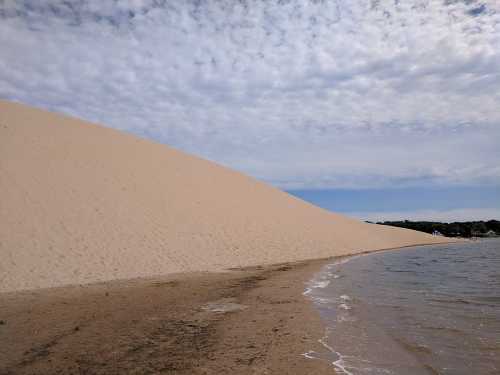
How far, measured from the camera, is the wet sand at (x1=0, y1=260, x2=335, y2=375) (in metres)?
4.64

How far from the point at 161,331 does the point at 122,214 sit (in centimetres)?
1361

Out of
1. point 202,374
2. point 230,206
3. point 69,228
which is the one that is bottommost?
point 202,374

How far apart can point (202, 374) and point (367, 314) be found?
12.7 ft

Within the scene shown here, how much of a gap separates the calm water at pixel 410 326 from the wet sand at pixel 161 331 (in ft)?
1.26

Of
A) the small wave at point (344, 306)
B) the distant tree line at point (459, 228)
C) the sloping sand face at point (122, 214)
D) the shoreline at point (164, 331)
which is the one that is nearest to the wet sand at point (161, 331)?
the shoreline at point (164, 331)

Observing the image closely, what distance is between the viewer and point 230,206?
26656mm

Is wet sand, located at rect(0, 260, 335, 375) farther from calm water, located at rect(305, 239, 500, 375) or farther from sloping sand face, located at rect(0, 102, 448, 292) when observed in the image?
sloping sand face, located at rect(0, 102, 448, 292)

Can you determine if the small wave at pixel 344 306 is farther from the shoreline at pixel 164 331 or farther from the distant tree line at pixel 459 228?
the distant tree line at pixel 459 228

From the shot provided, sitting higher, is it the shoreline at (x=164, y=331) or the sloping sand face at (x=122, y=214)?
the sloping sand face at (x=122, y=214)

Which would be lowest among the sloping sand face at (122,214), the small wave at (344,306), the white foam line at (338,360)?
the white foam line at (338,360)

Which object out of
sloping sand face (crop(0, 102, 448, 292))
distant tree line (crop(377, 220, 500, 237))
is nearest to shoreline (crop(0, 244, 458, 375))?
sloping sand face (crop(0, 102, 448, 292))

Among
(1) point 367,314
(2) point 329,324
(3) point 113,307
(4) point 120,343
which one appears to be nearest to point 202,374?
(4) point 120,343

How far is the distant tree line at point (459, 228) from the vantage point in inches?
4108

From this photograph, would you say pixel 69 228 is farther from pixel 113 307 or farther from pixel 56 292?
pixel 113 307
